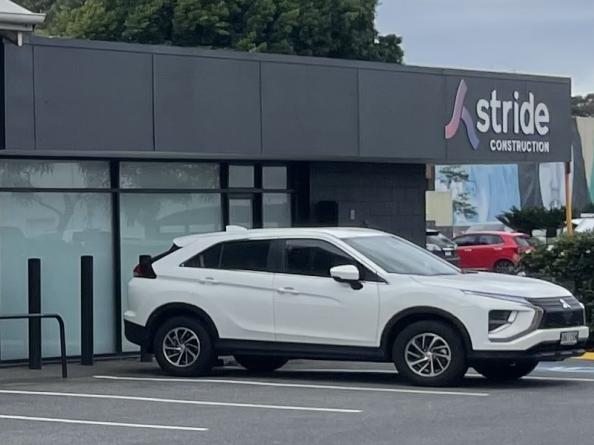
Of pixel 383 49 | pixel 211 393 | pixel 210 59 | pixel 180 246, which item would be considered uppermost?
pixel 383 49

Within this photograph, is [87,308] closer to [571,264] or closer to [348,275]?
[348,275]

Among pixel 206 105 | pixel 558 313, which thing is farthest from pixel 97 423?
pixel 206 105

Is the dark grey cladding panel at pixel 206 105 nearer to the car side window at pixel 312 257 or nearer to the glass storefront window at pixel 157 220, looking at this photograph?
the glass storefront window at pixel 157 220

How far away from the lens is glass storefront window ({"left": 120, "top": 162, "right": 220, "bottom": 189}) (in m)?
18.9

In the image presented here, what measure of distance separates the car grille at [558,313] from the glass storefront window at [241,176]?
6.51m

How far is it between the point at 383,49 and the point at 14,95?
33.3 metres

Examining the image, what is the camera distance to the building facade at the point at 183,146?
56.1ft

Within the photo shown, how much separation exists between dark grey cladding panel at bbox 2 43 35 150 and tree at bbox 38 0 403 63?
2691cm

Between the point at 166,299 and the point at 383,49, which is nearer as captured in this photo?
the point at 166,299

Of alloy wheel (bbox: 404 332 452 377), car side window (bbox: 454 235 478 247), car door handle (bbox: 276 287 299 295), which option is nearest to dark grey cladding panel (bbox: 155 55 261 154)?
car door handle (bbox: 276 287 299 295)

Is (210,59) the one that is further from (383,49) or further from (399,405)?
(383,49)

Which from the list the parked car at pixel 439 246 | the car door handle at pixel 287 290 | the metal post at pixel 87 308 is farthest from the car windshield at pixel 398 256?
the parked car at pixel 439 246

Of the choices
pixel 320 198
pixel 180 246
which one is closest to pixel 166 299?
pixel 180 246

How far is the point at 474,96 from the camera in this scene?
21.3m
